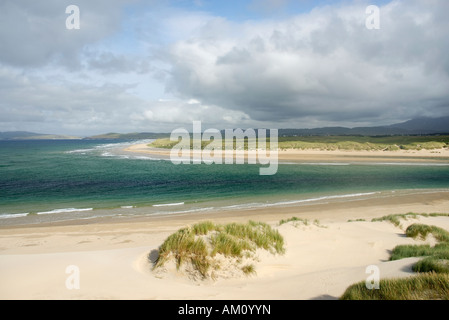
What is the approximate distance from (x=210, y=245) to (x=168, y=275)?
134 centimetres

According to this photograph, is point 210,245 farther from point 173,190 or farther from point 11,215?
point 173,190

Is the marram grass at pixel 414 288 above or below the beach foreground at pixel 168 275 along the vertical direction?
above

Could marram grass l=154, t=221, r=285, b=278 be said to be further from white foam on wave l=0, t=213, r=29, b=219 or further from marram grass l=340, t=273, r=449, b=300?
white foam on wave l=0, t=213, r=29, b=219

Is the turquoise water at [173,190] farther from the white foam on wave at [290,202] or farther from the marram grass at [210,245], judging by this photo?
the marram grass at [210,245]

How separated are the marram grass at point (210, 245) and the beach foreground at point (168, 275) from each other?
34 centimetres

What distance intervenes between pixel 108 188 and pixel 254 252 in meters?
25.1

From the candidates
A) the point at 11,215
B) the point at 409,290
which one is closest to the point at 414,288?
the point at 409,290

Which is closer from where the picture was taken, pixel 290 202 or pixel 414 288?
pixel 414 288

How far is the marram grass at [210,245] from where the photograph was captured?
6.92 meters
